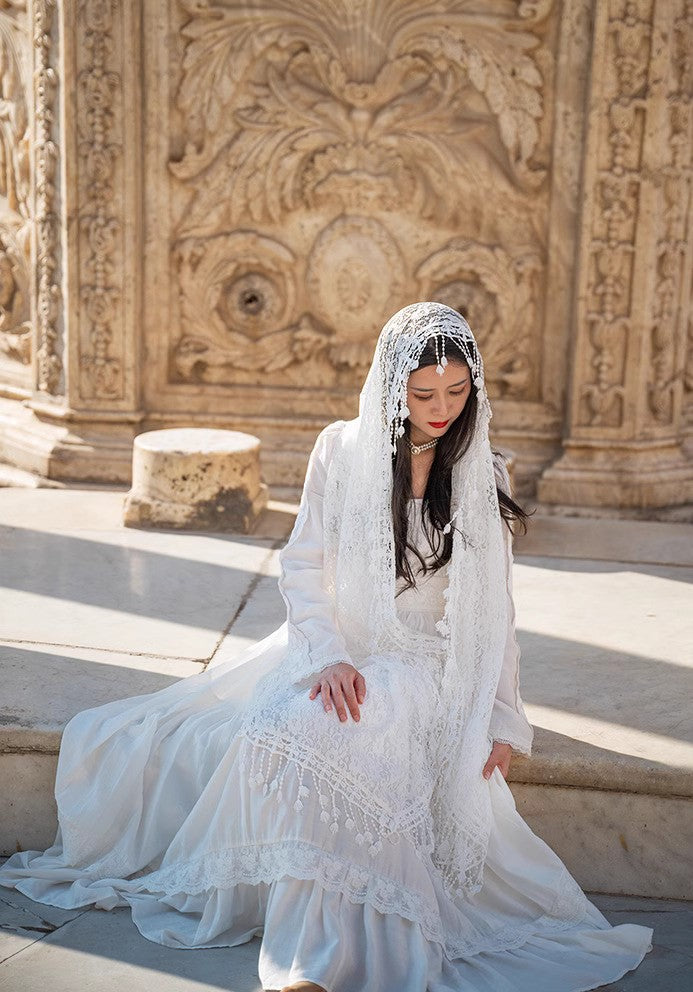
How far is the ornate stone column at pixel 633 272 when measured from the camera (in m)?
5.71

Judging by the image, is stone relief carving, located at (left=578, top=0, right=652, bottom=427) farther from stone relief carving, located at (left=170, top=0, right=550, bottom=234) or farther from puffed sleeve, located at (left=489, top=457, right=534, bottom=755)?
puffed sleeve, located at (left=489, top=457, right=534, bottom=755)

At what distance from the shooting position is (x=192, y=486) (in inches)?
217

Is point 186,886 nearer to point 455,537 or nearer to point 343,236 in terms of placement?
point 455,537

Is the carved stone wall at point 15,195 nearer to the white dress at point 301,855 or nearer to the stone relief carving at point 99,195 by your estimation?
the stone relief carving at point 99,195

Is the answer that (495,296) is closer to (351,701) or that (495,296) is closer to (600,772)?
(600,772)

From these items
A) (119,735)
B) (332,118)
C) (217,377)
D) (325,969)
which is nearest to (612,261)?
(332,118)

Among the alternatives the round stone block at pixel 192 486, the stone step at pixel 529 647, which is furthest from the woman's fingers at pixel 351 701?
the round stone block at pixel 192 486

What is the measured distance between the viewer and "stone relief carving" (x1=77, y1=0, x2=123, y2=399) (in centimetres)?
590

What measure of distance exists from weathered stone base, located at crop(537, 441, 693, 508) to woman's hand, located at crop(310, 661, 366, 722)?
133 inches

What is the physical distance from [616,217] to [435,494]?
3.20 m

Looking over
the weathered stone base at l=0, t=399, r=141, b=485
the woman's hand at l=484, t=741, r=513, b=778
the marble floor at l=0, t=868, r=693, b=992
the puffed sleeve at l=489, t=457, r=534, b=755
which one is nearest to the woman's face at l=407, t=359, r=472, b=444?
the puffed sleeve at l=489, t=457, r=534, b=755
